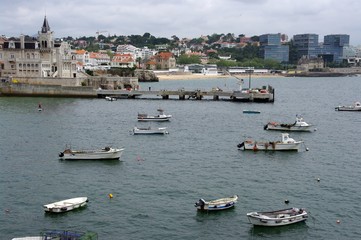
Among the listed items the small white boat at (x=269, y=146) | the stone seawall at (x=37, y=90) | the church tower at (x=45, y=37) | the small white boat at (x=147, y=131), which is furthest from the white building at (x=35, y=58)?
the small white boat at (x=269, y=146)

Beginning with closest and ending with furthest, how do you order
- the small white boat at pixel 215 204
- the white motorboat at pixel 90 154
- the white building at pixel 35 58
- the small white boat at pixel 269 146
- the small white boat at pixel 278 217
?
the small white boat at pixel 278 217, the small white boat at pixel 215 204, the white motorboat at pixel 90 154, the small white boat at pixel 269 146, the white building at pixel 35 58

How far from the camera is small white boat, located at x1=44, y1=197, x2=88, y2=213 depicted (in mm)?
35406

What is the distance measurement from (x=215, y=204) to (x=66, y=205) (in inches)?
436

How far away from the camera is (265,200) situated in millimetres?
38625

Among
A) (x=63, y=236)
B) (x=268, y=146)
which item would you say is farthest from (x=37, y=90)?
(x=63, y=236)

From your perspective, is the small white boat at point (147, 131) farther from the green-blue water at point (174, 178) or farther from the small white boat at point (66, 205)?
the small white boat at point (66, 205)

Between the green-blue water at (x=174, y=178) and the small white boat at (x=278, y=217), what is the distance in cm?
47

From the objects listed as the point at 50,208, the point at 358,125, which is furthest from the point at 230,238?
the point at 358,125

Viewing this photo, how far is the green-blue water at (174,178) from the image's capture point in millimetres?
33500

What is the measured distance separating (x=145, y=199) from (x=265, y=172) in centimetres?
1459

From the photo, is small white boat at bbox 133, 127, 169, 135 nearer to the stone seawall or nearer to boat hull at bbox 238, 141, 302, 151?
boat hull at bbox 238, 141, 302, 151

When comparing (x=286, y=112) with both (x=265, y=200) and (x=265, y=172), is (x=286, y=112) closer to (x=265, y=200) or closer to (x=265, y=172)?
(x=265, y=172)

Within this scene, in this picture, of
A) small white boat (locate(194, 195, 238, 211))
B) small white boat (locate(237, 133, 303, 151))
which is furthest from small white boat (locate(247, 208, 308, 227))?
small white boat (locate(237, 133, 303, 151))

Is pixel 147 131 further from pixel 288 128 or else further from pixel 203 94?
pixel 203 94
